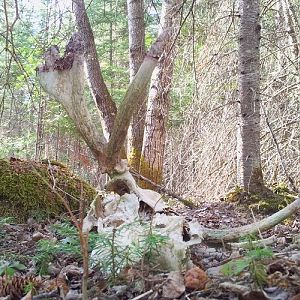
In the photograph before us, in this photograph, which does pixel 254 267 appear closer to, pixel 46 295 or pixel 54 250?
pixel 46 295

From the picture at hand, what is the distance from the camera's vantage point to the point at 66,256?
239 cm

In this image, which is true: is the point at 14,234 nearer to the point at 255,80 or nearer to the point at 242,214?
the point at 242,214

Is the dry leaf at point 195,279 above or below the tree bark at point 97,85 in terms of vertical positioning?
below

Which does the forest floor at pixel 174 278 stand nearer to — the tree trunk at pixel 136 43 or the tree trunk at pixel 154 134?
the tree trunk at pixel 154 134

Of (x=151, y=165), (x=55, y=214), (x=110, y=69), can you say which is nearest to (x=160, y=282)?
(x=55, y=214)

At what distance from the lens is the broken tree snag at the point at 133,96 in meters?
2.73

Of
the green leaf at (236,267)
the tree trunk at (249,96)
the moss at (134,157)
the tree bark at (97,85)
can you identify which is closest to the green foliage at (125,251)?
the green leaf at (236,267)

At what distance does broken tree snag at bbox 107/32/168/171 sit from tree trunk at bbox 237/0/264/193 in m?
1.73

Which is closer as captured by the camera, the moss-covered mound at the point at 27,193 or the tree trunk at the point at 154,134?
the moss-covered mound at the point at 27,193

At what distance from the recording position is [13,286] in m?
1.86

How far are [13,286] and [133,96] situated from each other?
136 centimetres

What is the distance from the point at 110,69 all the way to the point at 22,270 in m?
9.13

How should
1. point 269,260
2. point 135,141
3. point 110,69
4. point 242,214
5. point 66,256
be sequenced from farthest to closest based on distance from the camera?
point 110,69, point 135,141, point 242,214, point 66,256, point 269,260

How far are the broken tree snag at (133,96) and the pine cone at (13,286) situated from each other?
121 cm
